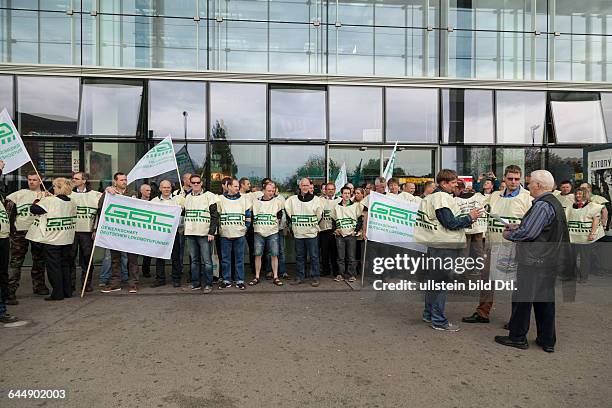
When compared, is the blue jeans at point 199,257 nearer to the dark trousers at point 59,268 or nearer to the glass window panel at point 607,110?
the dark trousers at point 59,268

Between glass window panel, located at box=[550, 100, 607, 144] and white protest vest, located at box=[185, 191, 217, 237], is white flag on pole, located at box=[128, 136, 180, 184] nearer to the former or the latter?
white protest vest, located at box=[185, 191, 217, 237]

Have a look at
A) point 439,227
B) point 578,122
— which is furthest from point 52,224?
point 578,122

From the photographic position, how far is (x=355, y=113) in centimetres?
1090

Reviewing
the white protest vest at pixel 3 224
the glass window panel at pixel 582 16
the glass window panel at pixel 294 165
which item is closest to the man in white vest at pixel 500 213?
the glass window panel at pixel 294 165

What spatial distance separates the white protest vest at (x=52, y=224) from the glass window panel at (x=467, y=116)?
30.1 feet

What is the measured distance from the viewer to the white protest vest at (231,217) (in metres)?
7.61

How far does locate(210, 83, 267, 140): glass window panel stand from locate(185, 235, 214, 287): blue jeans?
12.3ft

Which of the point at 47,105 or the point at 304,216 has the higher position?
the point at 47,105

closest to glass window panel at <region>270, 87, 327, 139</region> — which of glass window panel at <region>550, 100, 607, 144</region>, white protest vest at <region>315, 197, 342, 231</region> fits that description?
white protest vest at <region>315, 197, 342, 231</region>

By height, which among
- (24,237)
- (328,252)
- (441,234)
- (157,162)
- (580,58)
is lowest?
(328,252)

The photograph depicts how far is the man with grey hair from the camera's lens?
4562 mm

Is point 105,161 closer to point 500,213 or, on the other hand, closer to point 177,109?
point 177,109

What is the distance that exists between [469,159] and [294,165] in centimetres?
482

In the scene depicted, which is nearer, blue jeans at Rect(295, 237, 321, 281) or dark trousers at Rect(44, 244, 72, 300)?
dark trousers at Rect(44, 244, 72, 300)
